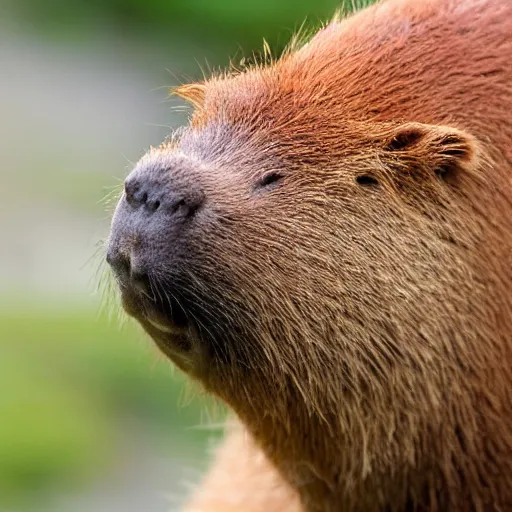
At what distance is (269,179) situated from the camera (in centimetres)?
276

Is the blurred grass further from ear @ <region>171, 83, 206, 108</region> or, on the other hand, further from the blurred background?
ear @ <region>171, 83, 206, 108</region>

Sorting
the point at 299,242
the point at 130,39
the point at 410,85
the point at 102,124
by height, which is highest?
the point at 130,39

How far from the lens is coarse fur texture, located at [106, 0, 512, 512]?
270cm

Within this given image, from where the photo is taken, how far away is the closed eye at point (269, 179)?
2.75 m

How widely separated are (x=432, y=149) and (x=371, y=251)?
0.29 m

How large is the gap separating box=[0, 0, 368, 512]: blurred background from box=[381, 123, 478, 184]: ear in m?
0.93

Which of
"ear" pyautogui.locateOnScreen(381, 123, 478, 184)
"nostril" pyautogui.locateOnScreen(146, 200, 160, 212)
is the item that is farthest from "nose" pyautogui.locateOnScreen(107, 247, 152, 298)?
"ear" pyautogui.locateOnScreen(381, 123, 478, 184)

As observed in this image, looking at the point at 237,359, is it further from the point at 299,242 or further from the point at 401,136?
the point at 401,136

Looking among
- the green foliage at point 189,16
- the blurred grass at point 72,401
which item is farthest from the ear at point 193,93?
the green foliage at point 189,16

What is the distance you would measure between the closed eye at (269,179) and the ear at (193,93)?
440mm

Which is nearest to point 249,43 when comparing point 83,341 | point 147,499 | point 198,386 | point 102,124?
point 102,124

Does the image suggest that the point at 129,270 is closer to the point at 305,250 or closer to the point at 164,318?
the point at 164,318

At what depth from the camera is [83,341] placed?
9062 mm

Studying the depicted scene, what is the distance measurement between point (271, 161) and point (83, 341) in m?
6.53
